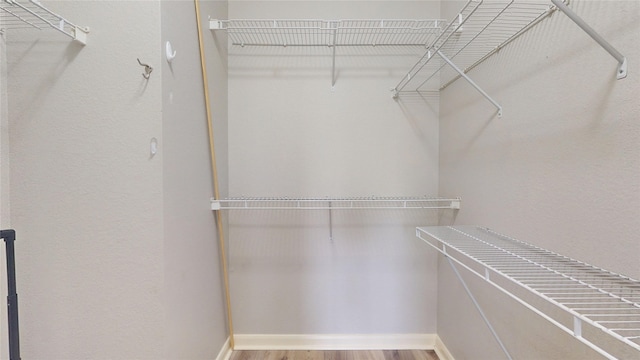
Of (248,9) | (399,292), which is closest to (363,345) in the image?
(399,292)

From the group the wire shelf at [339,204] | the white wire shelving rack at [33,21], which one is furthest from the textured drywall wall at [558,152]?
the white wire shelving rack at [33,21]

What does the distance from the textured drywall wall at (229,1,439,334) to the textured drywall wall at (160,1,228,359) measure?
20 centimetres

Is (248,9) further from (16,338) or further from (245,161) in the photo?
(16,338)

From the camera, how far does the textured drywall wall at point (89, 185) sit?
0.97 meters

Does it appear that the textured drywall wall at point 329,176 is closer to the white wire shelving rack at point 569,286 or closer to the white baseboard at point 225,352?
the white baseboard at point 225,352

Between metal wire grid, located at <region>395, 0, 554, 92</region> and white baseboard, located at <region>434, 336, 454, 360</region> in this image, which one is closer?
metal wire grid, located at <region>395, 0, 554, 92</region>

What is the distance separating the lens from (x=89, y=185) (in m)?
0.99

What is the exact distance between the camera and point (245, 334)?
1.77 m

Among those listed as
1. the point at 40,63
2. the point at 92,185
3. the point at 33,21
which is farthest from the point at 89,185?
the point at 33,21

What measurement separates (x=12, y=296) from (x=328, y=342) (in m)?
1.59

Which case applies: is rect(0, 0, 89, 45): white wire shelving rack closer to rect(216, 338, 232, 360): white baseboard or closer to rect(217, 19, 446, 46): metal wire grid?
rect(217, 19, 446, 46): metal wire grid

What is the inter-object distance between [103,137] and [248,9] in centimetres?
129

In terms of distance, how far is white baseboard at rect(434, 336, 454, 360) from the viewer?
1615 millimetres

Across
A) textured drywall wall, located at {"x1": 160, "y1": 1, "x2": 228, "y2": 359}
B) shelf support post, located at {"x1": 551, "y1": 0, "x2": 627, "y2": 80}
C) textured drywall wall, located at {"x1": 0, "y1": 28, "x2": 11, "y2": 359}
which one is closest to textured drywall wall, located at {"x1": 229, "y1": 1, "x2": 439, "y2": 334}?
textured drywall wall, located at {"x1": 160, "y1": 1, "x2": 228, "y2": 359}
